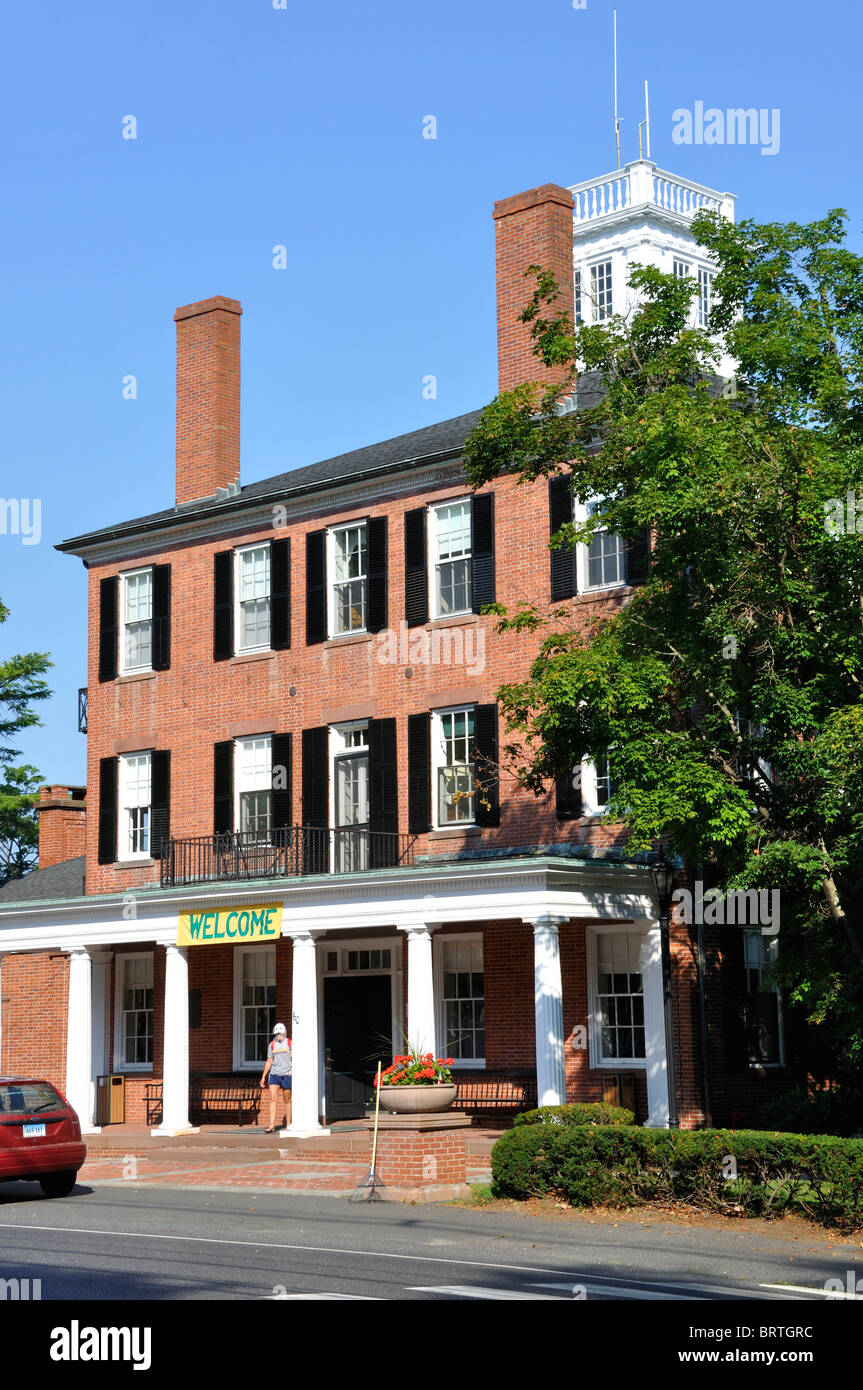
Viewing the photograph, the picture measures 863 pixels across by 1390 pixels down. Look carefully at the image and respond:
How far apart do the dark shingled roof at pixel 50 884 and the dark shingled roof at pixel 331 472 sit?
7.27 meters

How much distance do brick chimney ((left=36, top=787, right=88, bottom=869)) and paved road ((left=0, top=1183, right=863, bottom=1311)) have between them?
2100 cm

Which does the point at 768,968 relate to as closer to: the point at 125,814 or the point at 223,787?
the point at 223,787

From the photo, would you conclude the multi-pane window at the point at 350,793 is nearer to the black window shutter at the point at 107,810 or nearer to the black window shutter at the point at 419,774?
the black window shutter at the point at 419,774

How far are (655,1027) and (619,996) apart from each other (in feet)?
5.71

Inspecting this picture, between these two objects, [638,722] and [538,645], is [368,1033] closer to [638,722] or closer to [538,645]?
[538,645]

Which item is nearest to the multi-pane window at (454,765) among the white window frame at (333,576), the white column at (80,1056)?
the white window frame at (333,576)

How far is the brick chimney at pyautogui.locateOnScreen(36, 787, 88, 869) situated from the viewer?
39.4 meters

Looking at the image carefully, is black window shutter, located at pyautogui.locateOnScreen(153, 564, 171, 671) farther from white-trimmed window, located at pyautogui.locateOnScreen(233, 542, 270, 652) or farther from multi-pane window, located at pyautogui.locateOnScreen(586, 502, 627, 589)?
multi-pane window, located at pyautogui.locateOnScreen(586, 502, 627, 589)

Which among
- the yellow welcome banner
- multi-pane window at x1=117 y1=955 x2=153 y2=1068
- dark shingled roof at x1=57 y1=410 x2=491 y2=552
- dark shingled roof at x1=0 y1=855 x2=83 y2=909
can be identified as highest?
dark shingled roof at x1=57 y1=410 x2=491 y2=552

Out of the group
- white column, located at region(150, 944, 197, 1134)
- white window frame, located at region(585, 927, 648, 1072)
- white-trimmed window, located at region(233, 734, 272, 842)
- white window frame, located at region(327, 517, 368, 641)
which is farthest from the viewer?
white-trimmed window, located at region(233, 734, 272, 842)

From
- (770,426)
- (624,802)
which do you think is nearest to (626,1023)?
(624,802)

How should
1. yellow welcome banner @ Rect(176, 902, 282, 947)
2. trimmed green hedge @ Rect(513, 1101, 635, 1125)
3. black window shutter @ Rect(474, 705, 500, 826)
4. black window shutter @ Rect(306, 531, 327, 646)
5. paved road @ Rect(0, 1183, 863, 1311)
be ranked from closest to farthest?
paved road @ Rect(0, 1183, 863, 1311) < trimmed green hedge @ Rect(513, 1101, 635, 1125) < black window shutter @ Rect(474, 705, 500, 826) < yellow welcome banner @ Rect(176, 902, 282, 947) < black window shutter @ Rect(306, 531, 327, 646)

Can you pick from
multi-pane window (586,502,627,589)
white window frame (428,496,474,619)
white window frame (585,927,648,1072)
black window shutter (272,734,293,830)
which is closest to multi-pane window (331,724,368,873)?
black window shutter (272,734,293,830)

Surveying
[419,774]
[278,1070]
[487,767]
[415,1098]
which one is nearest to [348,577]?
[419,774]
